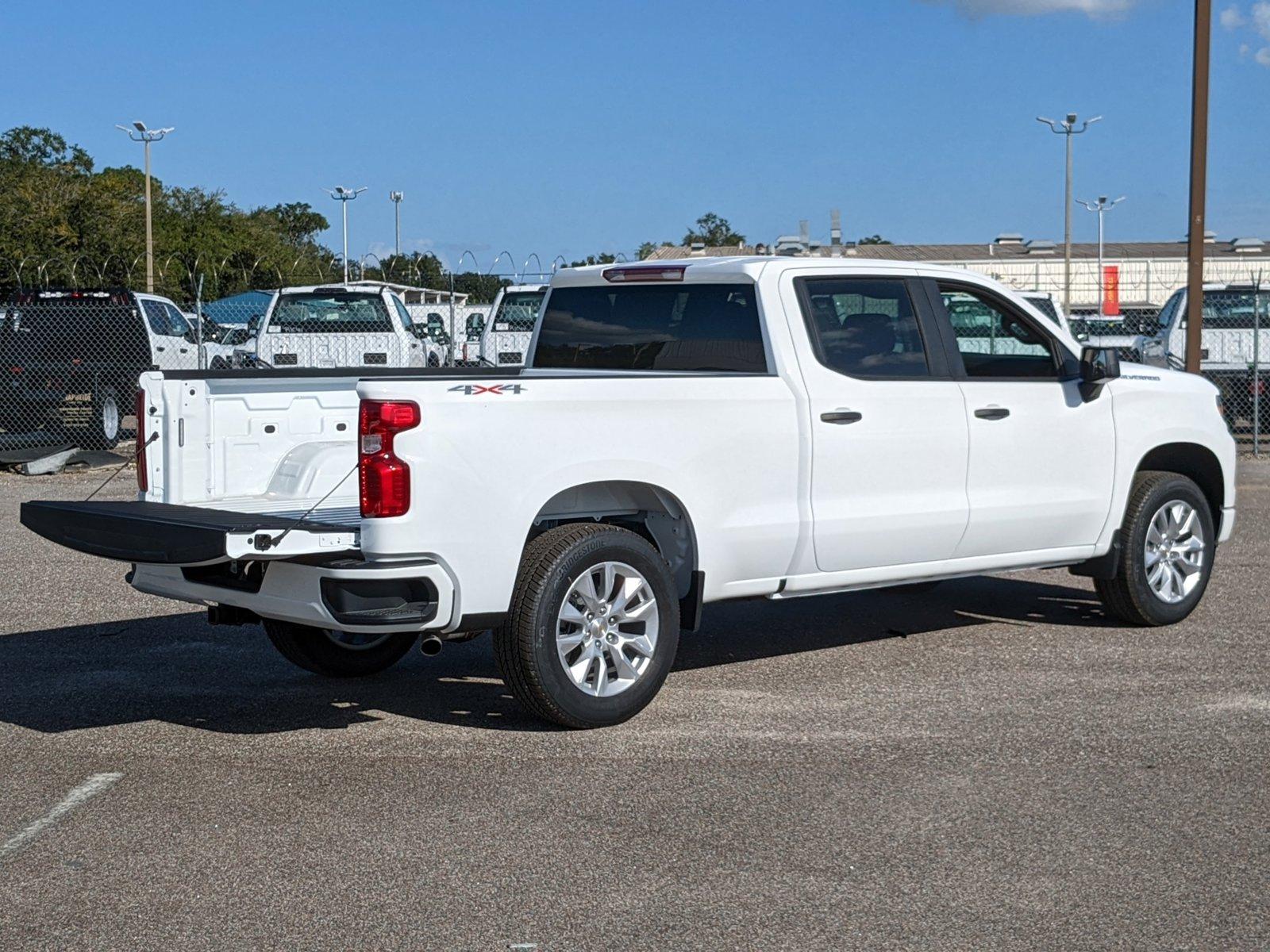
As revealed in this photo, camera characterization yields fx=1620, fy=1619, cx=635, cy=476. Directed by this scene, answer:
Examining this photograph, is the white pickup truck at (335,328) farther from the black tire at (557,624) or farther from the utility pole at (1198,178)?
the black tire at (557,624)

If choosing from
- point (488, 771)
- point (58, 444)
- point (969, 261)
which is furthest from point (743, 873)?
point (969, 261)

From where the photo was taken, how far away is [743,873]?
15.8ft

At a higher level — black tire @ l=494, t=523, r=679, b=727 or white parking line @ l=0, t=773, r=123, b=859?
black tire @ l=494, t=523, r=679, b=727

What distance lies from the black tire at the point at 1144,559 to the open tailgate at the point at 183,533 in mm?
4402

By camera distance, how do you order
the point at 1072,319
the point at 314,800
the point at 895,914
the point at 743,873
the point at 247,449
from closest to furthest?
the point at 895,914 → the point at 743,873 → the point at 314,800 → the point at 247,449 → the point at 1072,319

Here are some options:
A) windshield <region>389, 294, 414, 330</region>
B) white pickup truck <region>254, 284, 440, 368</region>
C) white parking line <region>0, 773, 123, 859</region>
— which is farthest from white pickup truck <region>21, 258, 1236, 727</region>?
windshield <region>389, 294, 414, 330</region>

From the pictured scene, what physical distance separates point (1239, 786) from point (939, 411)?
2.48 m

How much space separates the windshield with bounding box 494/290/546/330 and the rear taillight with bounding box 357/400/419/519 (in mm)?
15924

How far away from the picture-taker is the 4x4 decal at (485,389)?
6.00 m

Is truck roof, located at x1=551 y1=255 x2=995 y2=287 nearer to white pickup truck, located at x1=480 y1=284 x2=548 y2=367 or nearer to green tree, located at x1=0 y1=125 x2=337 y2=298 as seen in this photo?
white pickup truck, located at x1=480 y1=284 x2=548 y2=367

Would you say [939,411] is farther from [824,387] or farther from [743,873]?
[743,873]

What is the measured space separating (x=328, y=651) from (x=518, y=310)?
49.3 feet

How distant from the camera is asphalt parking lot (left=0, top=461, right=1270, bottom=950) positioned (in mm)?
4469

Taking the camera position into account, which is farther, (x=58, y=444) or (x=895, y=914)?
(x=58, y=444)
